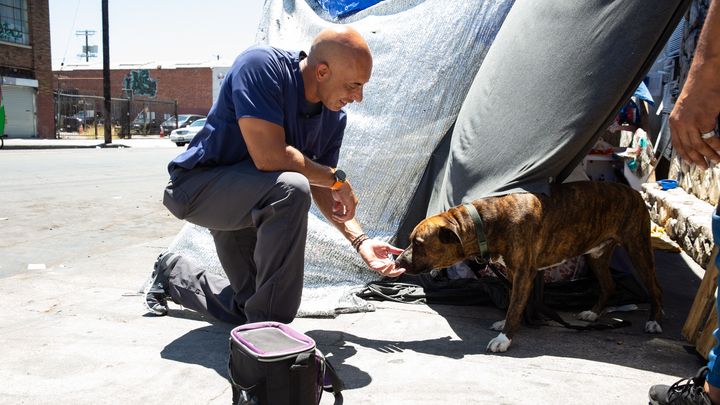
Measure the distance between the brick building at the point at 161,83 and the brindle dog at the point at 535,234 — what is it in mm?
48118

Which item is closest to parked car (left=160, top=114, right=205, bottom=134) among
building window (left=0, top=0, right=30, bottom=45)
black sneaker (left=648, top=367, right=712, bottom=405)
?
building window (left=0, top=0, right=30, bottom=45)

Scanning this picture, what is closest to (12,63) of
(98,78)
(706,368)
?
(98,78)

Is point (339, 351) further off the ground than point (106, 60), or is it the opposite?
point (106, 60)

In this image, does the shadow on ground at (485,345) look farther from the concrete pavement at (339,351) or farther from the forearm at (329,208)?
the forearm at (329,208)

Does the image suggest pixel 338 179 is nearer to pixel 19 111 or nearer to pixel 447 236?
pixel 447 236

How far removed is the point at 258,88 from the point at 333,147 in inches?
28.1

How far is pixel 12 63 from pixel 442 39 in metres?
28.5

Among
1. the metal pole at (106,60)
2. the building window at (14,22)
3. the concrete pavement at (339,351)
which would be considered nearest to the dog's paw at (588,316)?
the concrete pavement at (339,351)

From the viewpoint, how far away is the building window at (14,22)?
28.0 metres

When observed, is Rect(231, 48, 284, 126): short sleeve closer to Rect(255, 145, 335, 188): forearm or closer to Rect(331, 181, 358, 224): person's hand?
Rect(255, 145, 335, 188): forearm

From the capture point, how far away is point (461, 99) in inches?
185

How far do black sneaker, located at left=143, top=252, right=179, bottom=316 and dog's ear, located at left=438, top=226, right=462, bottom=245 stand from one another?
1593 millimetres

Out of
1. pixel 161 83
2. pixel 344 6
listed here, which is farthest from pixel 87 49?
pixel 344 6

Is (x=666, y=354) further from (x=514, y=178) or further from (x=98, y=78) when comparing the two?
(x=98, y=78)
